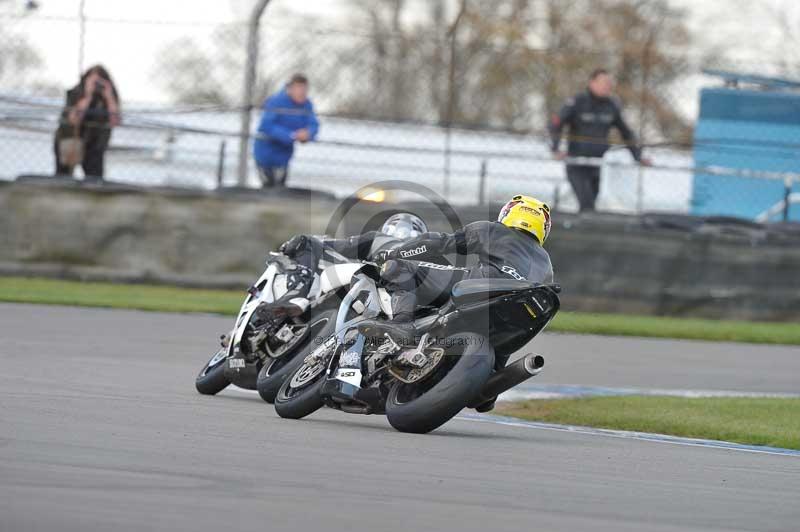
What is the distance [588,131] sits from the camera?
1702 cm

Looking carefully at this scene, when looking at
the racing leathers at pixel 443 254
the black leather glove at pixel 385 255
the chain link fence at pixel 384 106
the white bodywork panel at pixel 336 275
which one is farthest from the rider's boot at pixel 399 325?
the chain link fence at pixel 384 106

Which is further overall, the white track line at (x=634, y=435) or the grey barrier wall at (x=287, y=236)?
the grey barrier wall at (x=287, y=236)

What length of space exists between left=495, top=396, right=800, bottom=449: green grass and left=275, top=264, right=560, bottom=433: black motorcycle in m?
1.38

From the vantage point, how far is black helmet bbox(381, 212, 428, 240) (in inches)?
324

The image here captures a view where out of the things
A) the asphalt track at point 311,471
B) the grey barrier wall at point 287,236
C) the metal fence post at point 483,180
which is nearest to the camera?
the asphalt track at point 311,471

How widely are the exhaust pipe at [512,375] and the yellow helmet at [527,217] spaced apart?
0.72m

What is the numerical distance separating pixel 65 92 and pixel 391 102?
11.7 ft

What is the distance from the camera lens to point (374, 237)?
8.33 m

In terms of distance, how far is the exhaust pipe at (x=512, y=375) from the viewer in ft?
23.9

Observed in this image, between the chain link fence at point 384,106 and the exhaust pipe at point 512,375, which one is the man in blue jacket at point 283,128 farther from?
the exhaust pipe at point 512,375

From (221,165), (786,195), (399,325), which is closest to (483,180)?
(221,165)

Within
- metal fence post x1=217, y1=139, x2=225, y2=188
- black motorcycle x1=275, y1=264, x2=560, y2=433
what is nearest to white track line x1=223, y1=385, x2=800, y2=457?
black motorcycle x1=275, y1=264, x2=560, y2=433

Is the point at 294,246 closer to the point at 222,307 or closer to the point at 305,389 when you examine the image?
the point at 305,389

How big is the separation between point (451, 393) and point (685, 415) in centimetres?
255
